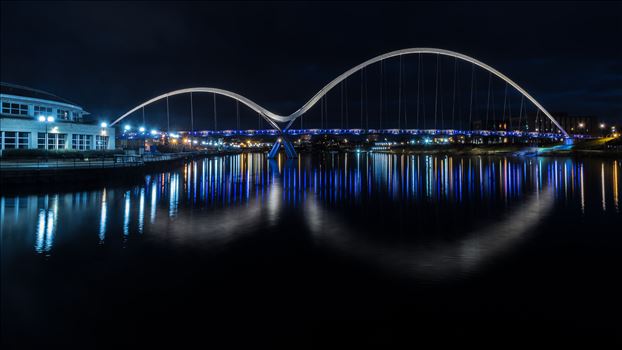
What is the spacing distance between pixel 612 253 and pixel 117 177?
2915 centimetres

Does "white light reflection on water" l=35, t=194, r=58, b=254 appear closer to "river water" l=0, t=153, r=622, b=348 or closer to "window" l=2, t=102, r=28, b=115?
"river water" l=0, t=153, r=622, b=348

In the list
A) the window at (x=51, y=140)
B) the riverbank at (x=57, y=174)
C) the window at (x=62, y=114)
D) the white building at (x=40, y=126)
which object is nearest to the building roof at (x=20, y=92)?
the white building at (x=40, y=126)

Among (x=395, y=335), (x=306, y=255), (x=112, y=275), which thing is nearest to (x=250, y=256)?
(x=306, y=255)

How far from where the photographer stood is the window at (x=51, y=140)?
35.6 m

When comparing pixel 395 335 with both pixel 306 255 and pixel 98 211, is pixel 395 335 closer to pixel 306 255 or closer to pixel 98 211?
pixel 306 255

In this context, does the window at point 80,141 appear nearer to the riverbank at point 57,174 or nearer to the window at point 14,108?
the window at point 14,108

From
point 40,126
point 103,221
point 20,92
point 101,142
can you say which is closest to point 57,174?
point 103,221

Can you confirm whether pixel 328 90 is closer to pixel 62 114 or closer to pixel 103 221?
pixel 62 114

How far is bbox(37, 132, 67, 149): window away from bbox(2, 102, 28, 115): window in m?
4.24

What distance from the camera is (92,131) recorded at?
4228cm

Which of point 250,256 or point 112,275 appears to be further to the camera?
point 250,256

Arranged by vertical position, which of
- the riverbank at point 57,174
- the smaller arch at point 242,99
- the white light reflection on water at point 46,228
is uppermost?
the smaller arch at point 242,99

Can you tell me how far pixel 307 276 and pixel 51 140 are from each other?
3752cm

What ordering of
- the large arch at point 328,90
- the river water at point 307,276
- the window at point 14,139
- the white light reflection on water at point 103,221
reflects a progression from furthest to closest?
the large arch at point 328,90, the window at point 14,139, the white light reflection on water at point 103,221, the river water at point 307,276
